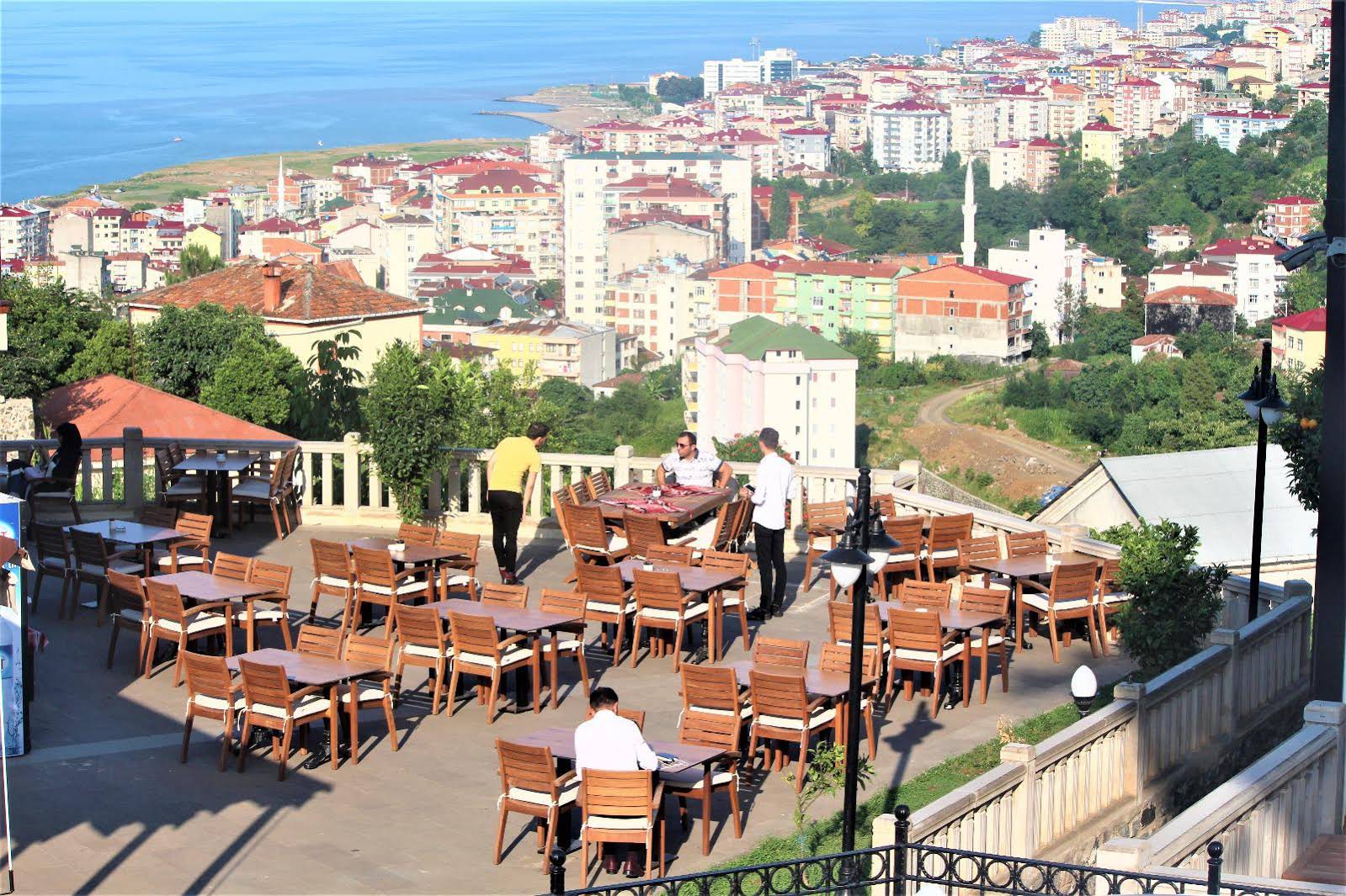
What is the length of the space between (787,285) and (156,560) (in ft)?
461

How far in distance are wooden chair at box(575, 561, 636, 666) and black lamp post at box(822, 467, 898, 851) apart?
131 inches

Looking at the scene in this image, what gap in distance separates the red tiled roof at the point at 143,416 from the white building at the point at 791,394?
79435mm

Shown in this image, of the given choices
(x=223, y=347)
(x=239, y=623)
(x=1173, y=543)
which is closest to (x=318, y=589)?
(x=239, y=623)

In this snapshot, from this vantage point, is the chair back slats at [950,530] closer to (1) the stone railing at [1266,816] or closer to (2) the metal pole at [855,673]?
(1) the stone railing at [1266,816]

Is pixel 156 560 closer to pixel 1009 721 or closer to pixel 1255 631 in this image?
pixel 1009 721

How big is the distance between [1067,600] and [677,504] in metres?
2.84

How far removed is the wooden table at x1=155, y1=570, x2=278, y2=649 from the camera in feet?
32.7

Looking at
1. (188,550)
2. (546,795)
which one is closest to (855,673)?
(546,795)

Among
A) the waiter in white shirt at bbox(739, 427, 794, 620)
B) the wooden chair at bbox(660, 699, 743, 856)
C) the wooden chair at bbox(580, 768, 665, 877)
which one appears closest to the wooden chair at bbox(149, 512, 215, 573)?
the waiter in white shirt at bbox(739, 427, 794, 620)

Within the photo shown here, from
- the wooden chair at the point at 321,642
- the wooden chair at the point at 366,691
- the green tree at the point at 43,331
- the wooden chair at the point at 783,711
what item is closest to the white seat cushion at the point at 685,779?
the wooden chair at the point at 783,711

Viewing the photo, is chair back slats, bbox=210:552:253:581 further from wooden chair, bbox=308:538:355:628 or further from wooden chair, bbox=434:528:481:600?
wooden chair, bbox=434:528:481:600

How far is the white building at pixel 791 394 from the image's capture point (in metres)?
104

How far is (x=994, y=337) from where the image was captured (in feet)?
431

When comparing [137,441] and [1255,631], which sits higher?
[137,441]
